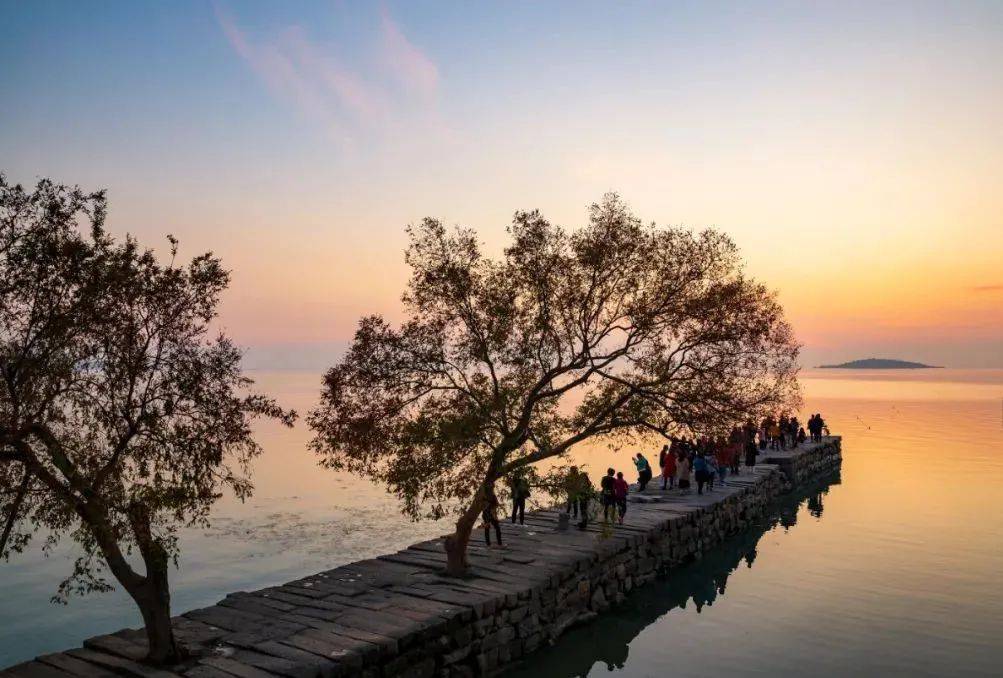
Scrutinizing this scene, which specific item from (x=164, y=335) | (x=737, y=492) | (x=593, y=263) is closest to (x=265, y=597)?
(x=164, y=335)

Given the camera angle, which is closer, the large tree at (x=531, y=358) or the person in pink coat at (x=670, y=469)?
the large tree at (x=531, y=358)

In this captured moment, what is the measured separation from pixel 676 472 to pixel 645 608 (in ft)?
49.6

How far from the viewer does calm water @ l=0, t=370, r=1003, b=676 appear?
21281mm

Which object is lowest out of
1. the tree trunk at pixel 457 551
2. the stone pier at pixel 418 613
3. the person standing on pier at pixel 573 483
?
the stone pier at pixel 418 613

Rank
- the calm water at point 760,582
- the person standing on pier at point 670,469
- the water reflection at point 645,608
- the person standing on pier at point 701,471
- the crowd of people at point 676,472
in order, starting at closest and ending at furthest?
the water reflection at point 645,608 → the calm water at point 760,582 → the crowd of people at point 676,472 → the person standing on pier at point 701,471 → the person standing on pier at point 670,469

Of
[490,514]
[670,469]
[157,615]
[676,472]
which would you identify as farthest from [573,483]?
[676,472]

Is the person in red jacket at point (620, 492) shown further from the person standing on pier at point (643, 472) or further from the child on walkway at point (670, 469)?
the child on walkway at point (670, 469)

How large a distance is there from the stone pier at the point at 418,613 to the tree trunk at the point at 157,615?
37cm

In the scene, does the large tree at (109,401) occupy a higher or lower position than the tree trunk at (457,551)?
higher

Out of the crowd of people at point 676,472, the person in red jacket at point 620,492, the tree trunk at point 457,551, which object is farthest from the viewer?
the person in red jacket at point 620,492

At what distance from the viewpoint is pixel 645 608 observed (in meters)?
26.2

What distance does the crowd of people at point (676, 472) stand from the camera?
2206cm

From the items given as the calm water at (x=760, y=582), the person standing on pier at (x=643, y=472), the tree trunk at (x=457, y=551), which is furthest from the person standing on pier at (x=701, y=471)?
the tree trunk at (x=457, y=551)

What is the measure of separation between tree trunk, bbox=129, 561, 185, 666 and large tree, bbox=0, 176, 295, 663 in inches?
0.9
